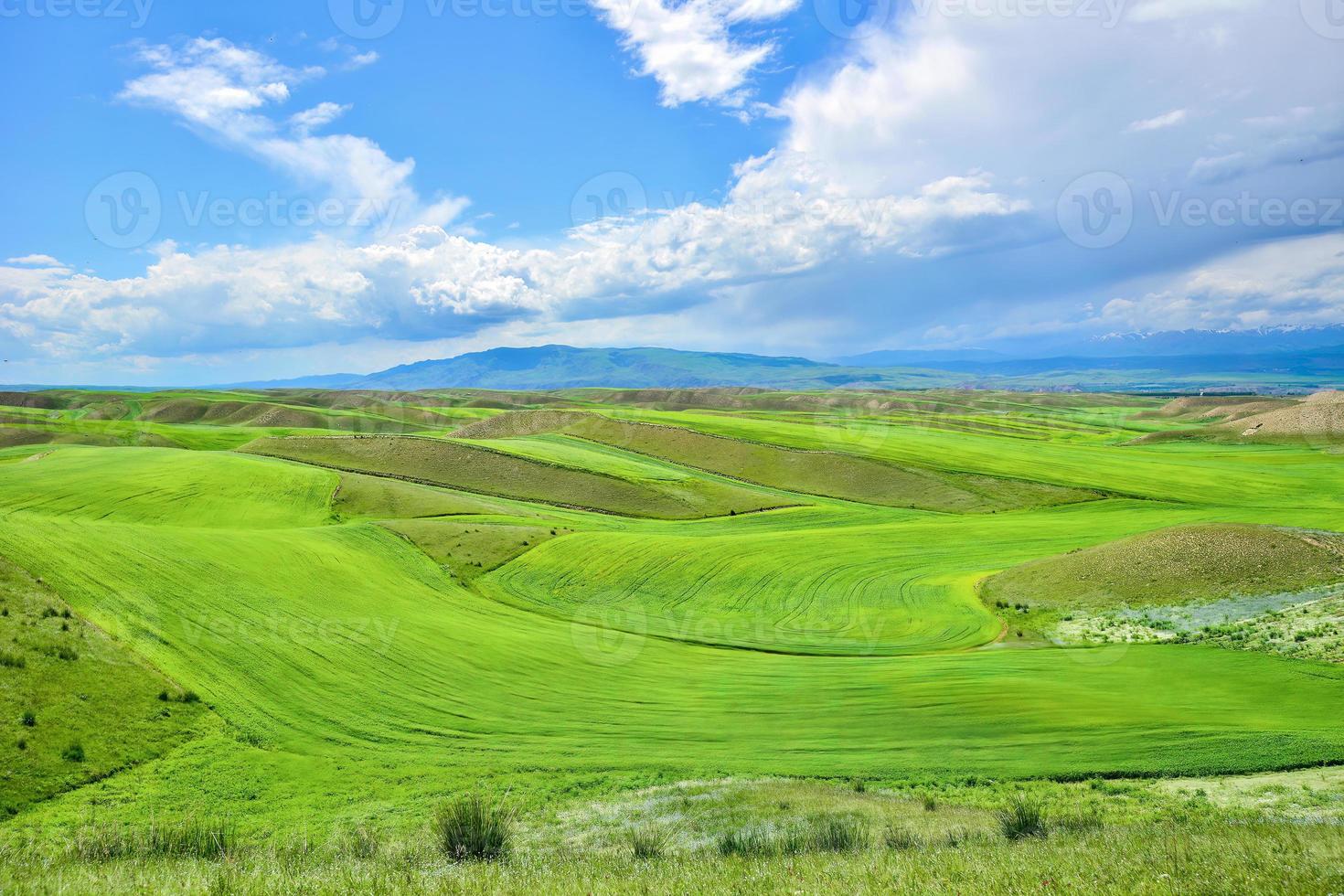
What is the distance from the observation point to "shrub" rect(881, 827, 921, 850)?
11451 mm

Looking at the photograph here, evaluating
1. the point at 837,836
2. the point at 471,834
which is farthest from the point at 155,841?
the point at 837,836

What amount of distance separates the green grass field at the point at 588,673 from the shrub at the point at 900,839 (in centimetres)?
117

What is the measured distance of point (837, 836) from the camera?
12.3 meters

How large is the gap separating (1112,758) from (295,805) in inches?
768

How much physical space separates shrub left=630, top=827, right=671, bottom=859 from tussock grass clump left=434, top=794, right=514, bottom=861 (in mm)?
2230

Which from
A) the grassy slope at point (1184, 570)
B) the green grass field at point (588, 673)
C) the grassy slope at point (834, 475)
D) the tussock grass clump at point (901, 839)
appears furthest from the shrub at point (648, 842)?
the grassy slope at point (834, 475)

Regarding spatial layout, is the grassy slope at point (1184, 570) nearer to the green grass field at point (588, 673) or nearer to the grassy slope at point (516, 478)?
the green grass field at point (588, 673)

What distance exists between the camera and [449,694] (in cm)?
2219

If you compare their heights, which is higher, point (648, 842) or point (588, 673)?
point (648, 842)

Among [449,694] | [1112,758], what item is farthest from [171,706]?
[1112,758]

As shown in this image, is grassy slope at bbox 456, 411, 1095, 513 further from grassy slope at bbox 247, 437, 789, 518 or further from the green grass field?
the green grass field

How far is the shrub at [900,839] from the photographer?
11.5m

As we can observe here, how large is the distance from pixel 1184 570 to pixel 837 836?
29.8 m

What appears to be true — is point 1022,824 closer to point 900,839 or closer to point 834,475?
point 900,839
